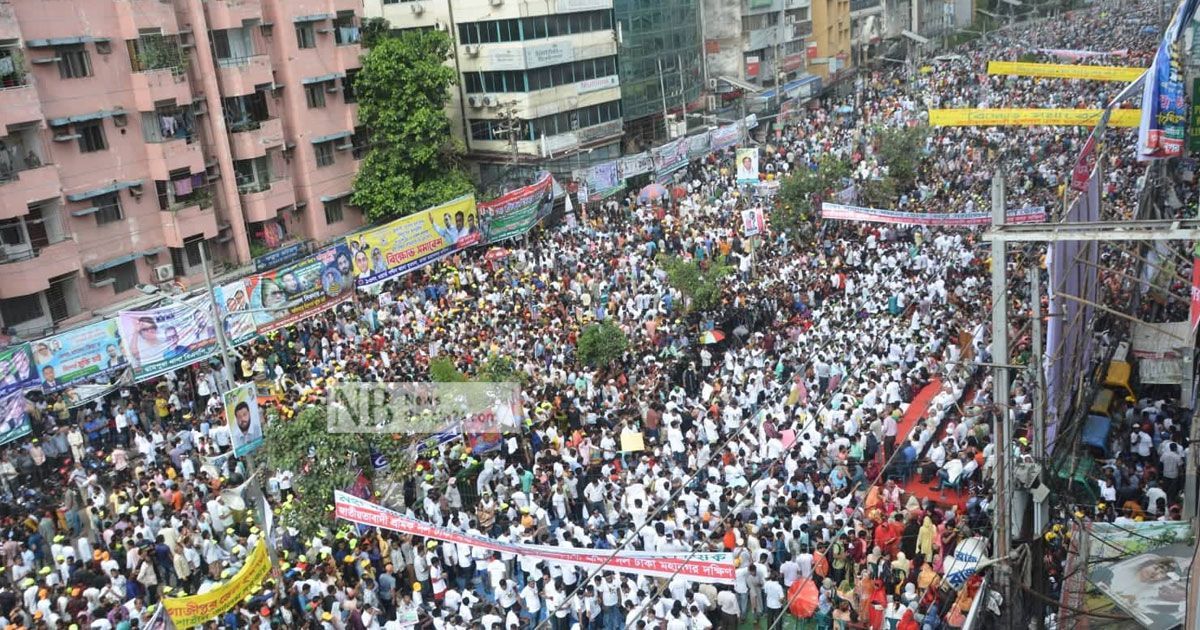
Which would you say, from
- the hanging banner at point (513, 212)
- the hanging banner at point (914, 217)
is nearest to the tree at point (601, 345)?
the hanging banner at point (914, 217)

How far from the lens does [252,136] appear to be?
27.9 m

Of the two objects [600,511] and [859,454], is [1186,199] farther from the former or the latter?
[600,511]

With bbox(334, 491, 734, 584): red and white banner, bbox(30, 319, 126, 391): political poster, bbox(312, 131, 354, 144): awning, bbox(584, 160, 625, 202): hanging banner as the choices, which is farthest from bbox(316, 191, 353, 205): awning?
bbox(334, 491, 734, 584): red and white banner

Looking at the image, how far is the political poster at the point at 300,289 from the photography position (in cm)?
2178

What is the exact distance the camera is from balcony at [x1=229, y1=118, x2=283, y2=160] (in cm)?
2775

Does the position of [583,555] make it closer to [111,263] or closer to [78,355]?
[78,355]

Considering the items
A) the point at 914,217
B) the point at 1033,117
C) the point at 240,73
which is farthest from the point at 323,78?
the point at 1033,117

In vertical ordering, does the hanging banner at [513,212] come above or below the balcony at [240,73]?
below

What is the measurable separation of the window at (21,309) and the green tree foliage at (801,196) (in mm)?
18062

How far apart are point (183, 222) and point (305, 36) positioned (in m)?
6.80

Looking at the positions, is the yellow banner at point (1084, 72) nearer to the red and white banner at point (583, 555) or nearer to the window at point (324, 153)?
the window at point (324, 153)

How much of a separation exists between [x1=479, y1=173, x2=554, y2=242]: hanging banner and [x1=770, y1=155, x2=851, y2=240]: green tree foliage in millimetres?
6598

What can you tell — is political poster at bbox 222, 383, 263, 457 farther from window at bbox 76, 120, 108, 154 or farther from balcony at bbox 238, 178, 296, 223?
balcony at bbox 238, 178, 296, 223

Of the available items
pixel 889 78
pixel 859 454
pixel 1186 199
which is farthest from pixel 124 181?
pixel 889 78
